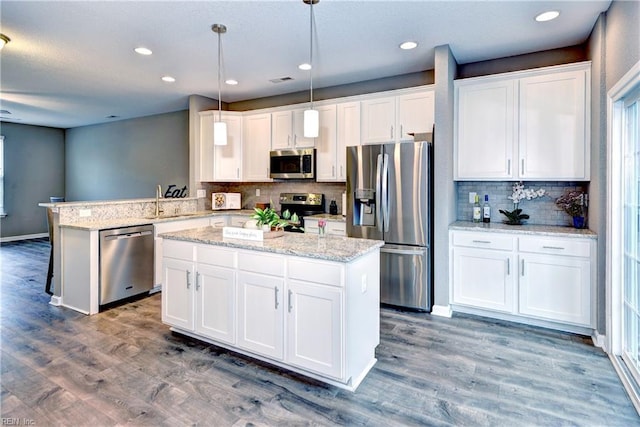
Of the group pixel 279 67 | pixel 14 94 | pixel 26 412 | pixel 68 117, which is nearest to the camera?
pixel 26 412

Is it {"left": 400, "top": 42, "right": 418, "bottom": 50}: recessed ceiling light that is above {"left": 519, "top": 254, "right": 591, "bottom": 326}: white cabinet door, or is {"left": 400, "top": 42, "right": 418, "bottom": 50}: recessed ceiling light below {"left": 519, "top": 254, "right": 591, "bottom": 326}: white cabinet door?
above

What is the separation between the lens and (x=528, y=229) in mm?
3322

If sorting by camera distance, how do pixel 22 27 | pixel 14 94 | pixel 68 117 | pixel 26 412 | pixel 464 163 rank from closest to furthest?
pixel 26 412, pixel 22 27, pixel 464 163, pixel 14 94, pixel 68 117

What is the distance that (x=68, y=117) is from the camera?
24.2ft

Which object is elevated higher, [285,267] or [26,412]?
[285,267]

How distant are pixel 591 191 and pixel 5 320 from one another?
18.8ft

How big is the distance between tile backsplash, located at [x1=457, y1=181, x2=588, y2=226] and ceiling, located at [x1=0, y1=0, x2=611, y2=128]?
140 centimetres

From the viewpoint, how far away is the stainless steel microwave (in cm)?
479

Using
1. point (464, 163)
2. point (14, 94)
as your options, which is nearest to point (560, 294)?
point (464, 163)

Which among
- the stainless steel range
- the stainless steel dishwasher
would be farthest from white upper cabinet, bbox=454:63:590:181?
the stainless steel dishwasher

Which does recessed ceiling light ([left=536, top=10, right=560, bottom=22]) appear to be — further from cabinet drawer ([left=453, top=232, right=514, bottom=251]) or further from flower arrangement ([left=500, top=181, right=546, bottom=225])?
cabinet drawer ([left=453, top=232, right=514, bottom=251])

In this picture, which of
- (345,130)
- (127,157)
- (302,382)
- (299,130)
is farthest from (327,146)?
(127,157)

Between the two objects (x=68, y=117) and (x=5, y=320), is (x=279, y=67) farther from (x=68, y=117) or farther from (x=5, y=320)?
(x=68, y=117)

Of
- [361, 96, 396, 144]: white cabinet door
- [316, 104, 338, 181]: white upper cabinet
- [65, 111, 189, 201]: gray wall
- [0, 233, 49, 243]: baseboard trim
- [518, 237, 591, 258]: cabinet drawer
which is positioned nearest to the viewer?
[518, 237, 591, 258]: cabinet drawer
